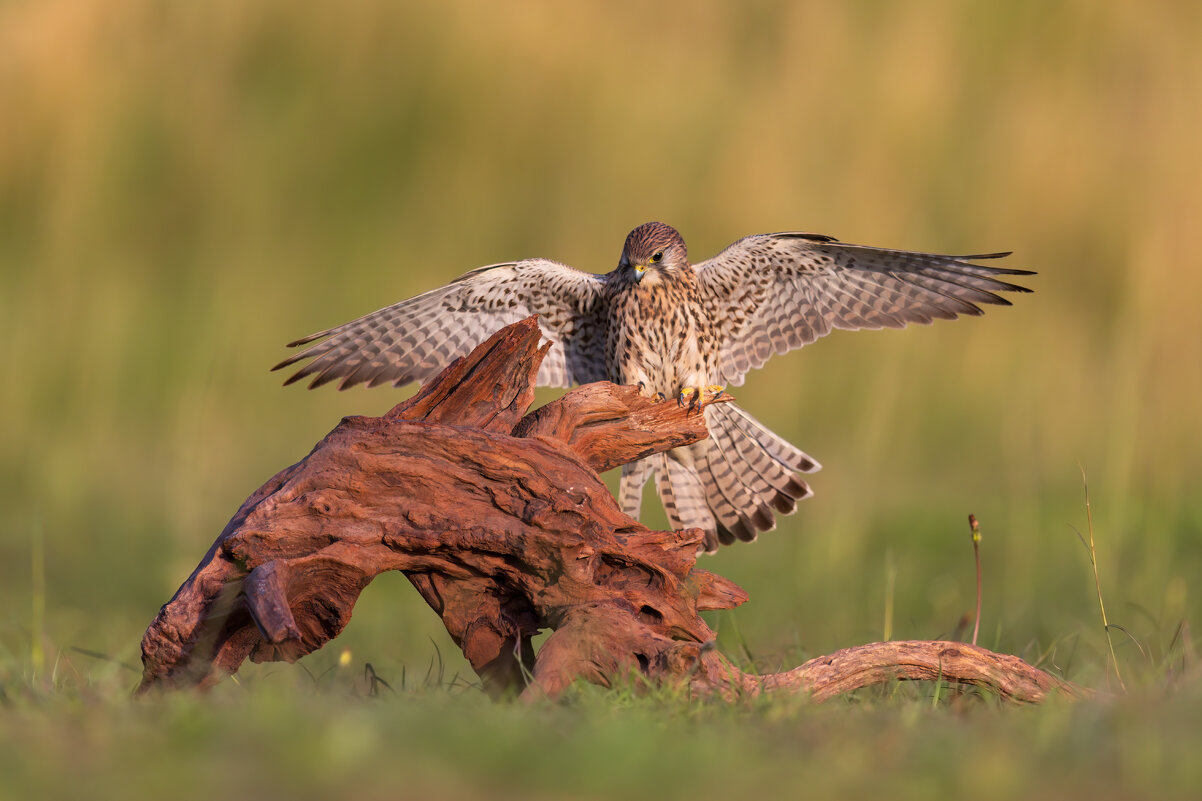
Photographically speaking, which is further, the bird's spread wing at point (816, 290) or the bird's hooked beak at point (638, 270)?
the bird's hooked beak at point (638, 270)

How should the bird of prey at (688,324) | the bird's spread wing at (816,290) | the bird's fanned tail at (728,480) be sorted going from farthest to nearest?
1. the bird's fanned tail at (728,480)
2. the bird of prey at (688,324)
3. the bird's spread wing at (816,290)

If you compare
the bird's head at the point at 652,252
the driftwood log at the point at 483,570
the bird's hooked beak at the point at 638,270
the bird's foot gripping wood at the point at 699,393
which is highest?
the bird's head at the point at 652,252

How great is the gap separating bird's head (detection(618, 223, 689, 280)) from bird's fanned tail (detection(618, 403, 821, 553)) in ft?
2.26

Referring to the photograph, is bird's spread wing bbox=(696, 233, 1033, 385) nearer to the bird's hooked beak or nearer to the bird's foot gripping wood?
the bird's foot gripping wood

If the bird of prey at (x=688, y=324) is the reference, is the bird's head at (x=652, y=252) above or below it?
above

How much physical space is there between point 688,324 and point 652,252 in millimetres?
362

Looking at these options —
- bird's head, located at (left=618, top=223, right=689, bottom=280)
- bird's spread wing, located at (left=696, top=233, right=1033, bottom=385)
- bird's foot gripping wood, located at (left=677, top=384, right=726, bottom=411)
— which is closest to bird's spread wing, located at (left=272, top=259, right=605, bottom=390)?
bird's head, located at (left=618, top=223, right=689, bottom=280)

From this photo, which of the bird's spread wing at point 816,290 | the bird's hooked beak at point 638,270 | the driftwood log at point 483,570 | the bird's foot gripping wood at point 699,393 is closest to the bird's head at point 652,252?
the bird's hooked beak at point 638,270

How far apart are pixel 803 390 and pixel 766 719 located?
22.3 ft

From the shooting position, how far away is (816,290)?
17.2 ft

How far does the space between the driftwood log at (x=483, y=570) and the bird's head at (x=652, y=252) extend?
1.54 metres

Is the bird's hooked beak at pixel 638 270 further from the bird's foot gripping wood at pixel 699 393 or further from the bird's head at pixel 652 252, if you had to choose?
the bird's foot gripping wood at pixel 699 393

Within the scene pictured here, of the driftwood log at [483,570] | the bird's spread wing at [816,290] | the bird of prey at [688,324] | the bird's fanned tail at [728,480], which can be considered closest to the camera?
the driftwood log at [483,570]

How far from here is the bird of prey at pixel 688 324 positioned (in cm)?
507
